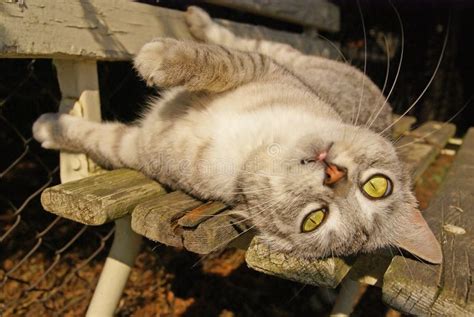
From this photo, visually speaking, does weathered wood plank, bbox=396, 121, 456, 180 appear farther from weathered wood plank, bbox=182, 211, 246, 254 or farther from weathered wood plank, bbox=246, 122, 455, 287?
weathered wood plank, bbox=182, 211, 246, 254

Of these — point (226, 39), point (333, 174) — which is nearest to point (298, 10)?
point (226, 39)

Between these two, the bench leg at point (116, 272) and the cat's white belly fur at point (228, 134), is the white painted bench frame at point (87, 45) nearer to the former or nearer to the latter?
the bench leg at point (116, 272)

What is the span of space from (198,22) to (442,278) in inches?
67.6

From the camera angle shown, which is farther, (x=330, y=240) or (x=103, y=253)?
(x=103, y=253)

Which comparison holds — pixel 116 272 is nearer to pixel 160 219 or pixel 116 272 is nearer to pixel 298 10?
pixel 160 219

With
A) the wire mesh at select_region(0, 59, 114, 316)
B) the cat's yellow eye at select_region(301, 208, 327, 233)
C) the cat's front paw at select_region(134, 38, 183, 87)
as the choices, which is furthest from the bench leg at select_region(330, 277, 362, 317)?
the wire mesh at select_region(0, 59, 114, 316)

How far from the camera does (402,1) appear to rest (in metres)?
5.19

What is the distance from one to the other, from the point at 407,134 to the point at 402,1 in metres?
2.53

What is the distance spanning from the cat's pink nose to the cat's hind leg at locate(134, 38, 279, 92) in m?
0.55

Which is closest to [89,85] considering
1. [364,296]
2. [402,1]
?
[364,296]

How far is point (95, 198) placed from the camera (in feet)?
4.91

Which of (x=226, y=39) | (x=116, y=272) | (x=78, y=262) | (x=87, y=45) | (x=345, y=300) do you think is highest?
(x=87, y=45)

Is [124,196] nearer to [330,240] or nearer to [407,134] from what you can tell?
[330,240]

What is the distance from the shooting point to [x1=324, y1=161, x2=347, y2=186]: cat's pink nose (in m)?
1.47
